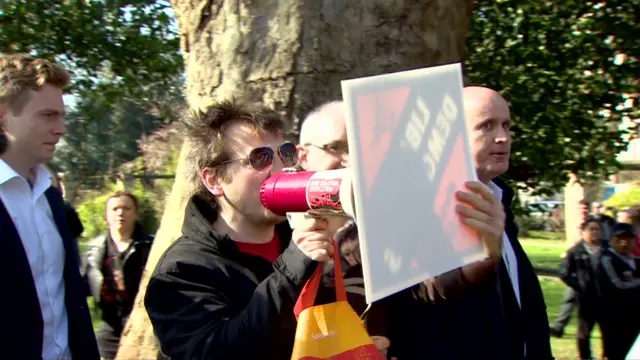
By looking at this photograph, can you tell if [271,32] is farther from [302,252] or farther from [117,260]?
[117,260]

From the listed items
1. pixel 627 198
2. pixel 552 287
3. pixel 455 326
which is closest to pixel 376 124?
pixel 455 326

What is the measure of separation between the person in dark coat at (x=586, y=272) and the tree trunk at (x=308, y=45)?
11.3ft

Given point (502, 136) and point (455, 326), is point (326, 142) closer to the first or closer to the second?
point (502, 136)

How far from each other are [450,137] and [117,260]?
3947 mm

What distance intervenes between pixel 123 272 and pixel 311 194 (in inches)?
148

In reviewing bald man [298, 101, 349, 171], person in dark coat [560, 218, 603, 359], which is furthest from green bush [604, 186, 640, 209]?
bald man [298, 101, 349, 171]

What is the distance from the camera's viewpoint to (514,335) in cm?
270

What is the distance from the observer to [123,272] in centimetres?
529

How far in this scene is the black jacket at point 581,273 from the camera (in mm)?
6645

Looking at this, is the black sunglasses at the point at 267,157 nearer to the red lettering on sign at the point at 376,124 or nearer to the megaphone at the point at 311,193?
the megaphone at the point at 311,193

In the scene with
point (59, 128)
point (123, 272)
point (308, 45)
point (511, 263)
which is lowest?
point (123, 272)

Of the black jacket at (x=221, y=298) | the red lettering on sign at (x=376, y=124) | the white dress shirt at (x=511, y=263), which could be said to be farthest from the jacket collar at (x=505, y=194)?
the red lettering on sign at (x=376, y=124)

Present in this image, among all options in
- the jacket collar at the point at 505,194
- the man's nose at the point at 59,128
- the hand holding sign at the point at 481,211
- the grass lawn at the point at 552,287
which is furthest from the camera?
the grass lawn at the point at 552,287

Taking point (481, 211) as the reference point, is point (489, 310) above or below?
below
